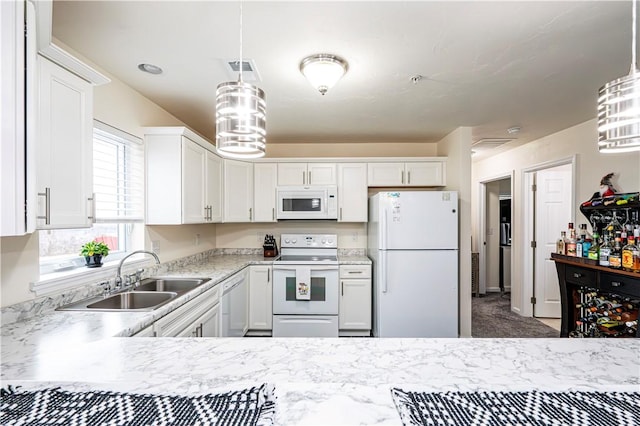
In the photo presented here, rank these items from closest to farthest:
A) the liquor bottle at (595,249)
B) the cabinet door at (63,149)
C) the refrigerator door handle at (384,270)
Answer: the cabinet door at (63,149)
the liquor bottle at (595,249)
the refrigerator door handle at (384,270)

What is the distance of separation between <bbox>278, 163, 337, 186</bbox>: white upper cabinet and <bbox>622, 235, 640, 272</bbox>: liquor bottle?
2.64 m

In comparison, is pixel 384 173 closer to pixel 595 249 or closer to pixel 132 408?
pixel 595 249

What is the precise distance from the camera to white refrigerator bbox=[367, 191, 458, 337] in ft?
9.78

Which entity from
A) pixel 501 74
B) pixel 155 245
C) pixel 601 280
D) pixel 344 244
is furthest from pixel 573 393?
pixel 344 244

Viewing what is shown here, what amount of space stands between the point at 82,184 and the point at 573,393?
2.06 metres

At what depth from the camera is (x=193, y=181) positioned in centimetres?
271

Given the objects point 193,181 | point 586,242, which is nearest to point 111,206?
point 193,181

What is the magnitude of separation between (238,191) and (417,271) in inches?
87.9

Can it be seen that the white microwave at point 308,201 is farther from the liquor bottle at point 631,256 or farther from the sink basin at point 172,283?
the liquor bottle at point 631,256

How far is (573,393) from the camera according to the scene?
79 cm

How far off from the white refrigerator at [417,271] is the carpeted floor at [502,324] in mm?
873

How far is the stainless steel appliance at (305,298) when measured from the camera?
3238 mm

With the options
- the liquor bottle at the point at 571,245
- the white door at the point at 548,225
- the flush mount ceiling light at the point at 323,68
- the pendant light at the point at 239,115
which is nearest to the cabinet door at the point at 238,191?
the flush mount ceiling light at the point at 323,68

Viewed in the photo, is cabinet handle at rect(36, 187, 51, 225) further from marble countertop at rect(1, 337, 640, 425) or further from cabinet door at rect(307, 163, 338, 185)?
cabinet door at rect(307, 163, 338, 185)
